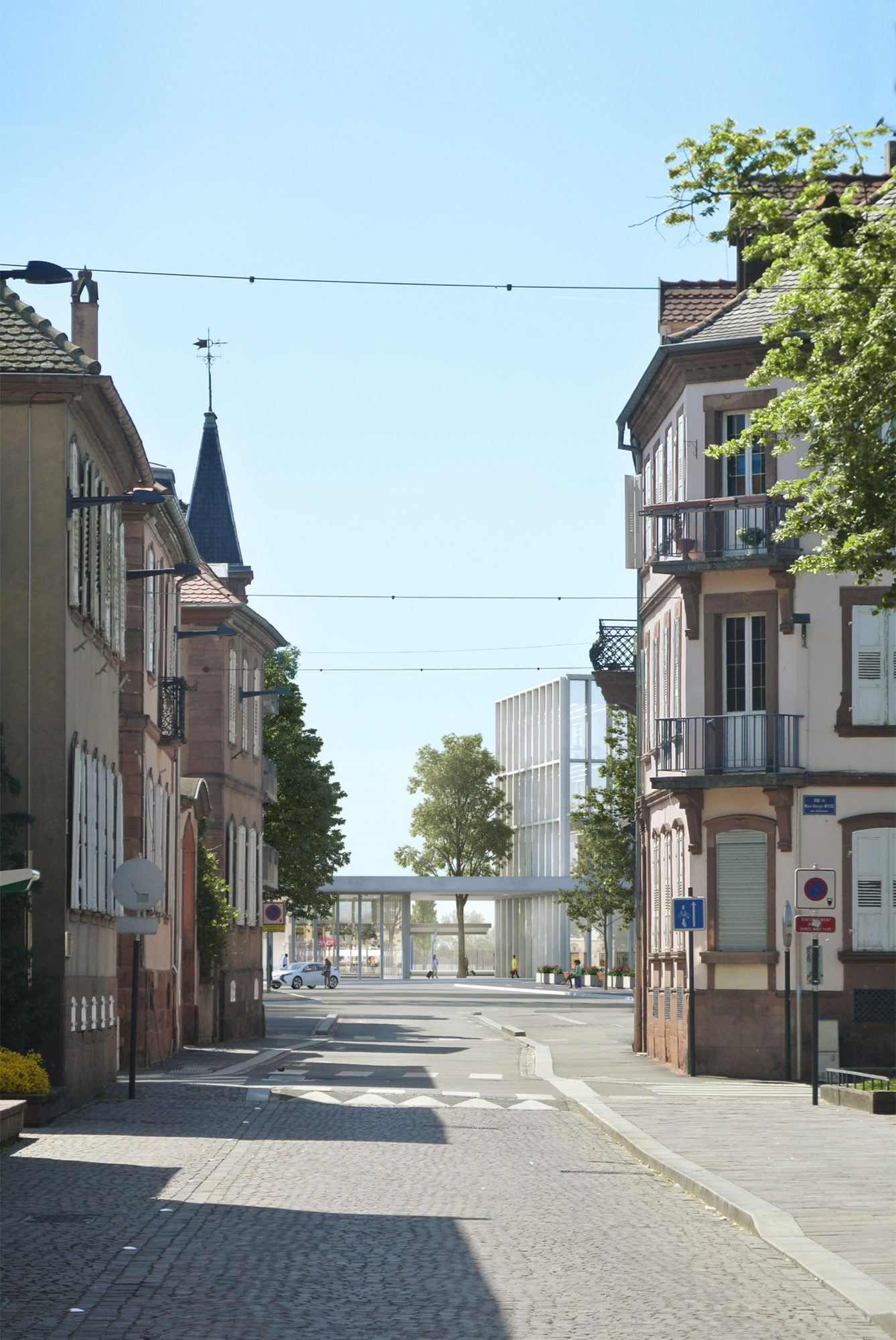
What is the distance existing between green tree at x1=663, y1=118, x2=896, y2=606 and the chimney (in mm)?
16570

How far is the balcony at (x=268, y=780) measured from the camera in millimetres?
47750

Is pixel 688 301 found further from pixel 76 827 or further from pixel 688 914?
pixel 76 827

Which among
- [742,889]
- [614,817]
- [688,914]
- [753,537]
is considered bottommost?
[688,914]

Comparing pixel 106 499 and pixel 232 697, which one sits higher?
pixel 106 499

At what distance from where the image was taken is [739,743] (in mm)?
29312

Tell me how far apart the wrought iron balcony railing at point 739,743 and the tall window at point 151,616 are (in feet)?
26.4

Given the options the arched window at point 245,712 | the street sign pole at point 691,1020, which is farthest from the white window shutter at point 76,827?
the arched window at point 245,712

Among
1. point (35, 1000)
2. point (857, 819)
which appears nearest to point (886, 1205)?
point (35, 1000)

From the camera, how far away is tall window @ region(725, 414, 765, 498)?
98.1 feet

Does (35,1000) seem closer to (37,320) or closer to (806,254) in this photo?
(37,320)

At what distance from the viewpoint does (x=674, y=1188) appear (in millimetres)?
14406

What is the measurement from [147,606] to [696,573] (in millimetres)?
8376

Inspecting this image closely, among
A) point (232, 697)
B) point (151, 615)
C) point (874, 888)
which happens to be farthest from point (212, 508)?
point (874, 888)

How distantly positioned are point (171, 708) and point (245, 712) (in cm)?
1244
